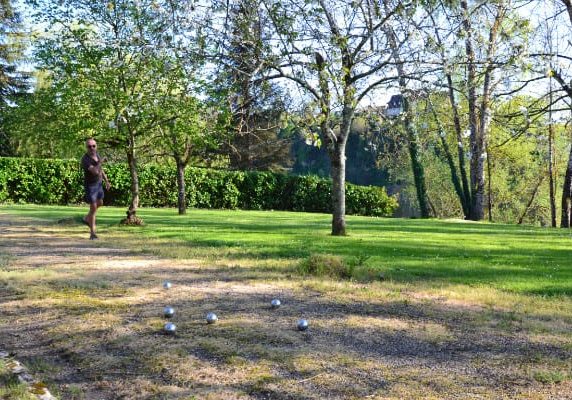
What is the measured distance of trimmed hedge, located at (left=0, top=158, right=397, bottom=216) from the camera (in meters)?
22.5

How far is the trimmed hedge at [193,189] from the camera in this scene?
22.5 m

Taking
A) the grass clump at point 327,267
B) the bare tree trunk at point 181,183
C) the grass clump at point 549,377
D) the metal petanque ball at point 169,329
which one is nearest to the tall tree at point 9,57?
the bare tree trunk at point 181,183

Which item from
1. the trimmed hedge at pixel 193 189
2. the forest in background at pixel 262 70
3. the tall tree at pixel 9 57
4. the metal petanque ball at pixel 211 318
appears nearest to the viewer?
the metal petanque ball at pixel 211 318

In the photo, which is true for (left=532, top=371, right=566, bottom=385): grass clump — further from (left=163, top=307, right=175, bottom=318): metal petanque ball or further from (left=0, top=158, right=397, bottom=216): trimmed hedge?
(left=0, top=158, right=397, bottom=216): trimmed hedge

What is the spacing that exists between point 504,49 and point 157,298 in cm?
753

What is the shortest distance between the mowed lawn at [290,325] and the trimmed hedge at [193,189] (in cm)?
1564

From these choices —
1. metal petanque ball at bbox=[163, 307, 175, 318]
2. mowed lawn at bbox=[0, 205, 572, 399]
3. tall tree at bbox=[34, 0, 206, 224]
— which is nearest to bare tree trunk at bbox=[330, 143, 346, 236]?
mowed lawn at bbox=[0, 205, 572, 399]

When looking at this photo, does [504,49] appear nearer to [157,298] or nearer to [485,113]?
[485,113]

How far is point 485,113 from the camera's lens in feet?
40.9

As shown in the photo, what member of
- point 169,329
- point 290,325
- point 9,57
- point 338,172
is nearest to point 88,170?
point 338,172

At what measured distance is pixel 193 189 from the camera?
1073 inches

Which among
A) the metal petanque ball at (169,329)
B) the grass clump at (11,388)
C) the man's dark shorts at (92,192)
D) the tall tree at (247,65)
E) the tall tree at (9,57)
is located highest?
the tall tree at (9,57)

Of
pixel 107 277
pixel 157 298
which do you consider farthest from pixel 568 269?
pixel 107 277

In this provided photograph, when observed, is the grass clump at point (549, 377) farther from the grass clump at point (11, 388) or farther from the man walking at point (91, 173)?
the man walking at point (91, 173)
